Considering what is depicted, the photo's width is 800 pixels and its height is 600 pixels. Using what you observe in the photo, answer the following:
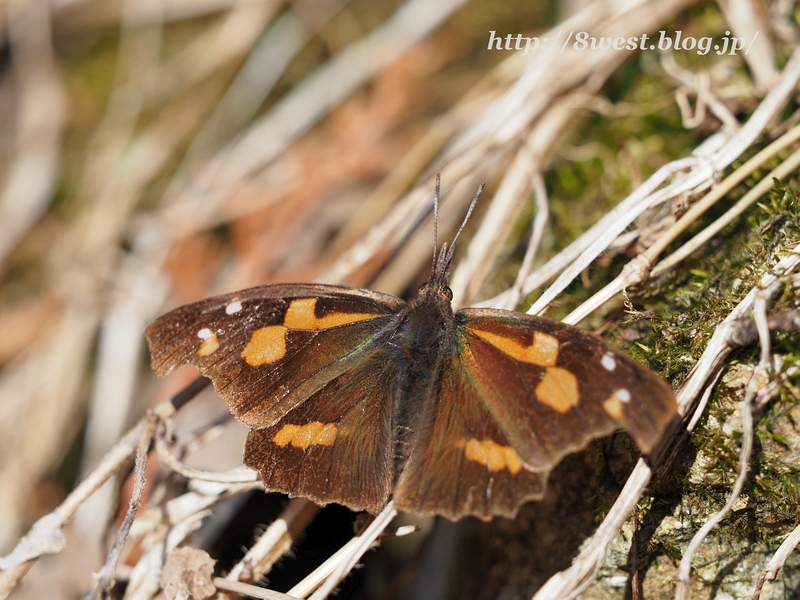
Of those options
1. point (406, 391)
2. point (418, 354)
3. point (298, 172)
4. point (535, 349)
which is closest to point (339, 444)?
point (406, 391)

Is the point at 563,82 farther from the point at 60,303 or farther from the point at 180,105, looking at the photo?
the point at 60,303

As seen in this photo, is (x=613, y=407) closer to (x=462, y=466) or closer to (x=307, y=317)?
(x=462, y=466)

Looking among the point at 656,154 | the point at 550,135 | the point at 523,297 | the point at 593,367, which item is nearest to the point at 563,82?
the point at 550,135

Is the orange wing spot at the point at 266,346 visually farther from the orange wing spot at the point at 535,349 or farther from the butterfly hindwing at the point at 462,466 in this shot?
the orange wing spot at the point at 535,349

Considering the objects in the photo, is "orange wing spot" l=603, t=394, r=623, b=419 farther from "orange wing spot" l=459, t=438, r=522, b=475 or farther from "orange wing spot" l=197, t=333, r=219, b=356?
"orange wing spot" l=197, t=333, r=219, b=356

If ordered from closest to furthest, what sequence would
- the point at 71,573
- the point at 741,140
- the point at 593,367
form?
the point at 593,367
the point at 741,140
the point at 71,573

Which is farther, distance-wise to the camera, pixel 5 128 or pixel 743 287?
pixel 5 128

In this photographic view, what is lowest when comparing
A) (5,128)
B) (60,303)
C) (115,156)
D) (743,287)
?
(743,287)
